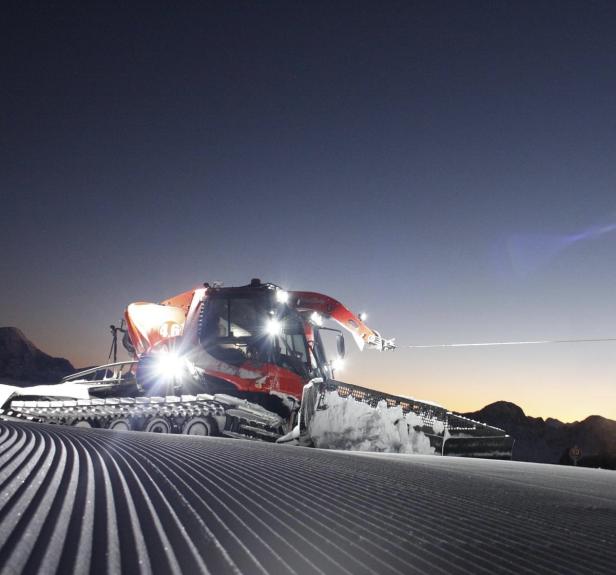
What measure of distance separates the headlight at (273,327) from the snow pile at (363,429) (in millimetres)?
1864

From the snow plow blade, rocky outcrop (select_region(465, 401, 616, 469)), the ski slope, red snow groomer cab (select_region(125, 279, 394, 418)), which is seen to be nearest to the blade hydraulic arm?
red snow groomer cab (select_region(125, 279, 394, 418))

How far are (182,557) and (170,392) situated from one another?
850 cm

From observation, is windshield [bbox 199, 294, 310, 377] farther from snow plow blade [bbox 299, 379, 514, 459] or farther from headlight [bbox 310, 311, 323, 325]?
snow plow blade [bbox 299, 379, 514, 459]

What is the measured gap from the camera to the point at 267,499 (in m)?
2.12

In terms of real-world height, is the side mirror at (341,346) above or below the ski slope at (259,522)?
above

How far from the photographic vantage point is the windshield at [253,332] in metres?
9.20

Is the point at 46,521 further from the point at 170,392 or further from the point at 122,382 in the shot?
the point at 122,382

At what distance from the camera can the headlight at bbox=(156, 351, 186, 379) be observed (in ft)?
30.9

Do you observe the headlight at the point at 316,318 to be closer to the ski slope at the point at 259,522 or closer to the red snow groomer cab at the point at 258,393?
the red snow groomer cab at the point at 258,393

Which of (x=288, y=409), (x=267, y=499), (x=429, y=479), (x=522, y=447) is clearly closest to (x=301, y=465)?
(x=429, y=479)

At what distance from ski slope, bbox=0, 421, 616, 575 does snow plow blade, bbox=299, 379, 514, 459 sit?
491 cm

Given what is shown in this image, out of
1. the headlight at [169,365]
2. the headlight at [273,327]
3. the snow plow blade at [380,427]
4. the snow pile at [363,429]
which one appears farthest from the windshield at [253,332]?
the snow pile at [363,429]

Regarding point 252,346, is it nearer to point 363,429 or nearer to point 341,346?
point 341,346

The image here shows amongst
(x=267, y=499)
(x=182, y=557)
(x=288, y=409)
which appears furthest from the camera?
(x=288, y=409)
